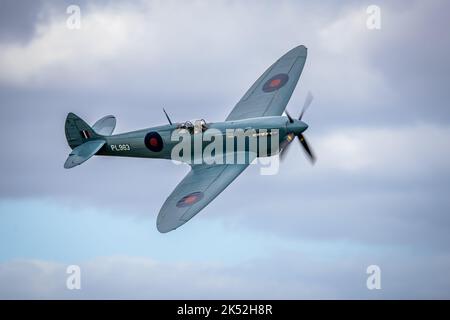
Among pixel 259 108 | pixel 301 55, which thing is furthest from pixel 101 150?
pixel 301 55

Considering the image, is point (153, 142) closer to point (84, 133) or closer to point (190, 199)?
point (84, 133)

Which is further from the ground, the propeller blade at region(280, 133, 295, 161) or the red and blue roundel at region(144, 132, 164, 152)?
the red and blue roundel at region(144, 132, 164, 152)

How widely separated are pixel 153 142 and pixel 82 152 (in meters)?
3.53

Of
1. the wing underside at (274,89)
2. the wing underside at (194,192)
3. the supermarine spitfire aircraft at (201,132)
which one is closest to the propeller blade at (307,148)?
the supermarine spitfire aircraft at (201,132)

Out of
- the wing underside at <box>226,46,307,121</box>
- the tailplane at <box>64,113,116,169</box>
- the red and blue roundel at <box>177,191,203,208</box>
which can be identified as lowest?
the red and blue roundel at <box>177,191,203,208</box>

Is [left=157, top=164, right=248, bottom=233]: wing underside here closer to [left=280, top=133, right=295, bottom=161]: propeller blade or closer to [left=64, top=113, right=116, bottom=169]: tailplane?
[left=280, top=133, right=295, bottom=161]: propeller blade

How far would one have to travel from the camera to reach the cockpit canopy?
3919 centimetres

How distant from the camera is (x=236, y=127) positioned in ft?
128

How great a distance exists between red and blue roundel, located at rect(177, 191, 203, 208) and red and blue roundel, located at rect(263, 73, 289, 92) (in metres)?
9.79

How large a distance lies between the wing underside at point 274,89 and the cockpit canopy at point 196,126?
3695 mm

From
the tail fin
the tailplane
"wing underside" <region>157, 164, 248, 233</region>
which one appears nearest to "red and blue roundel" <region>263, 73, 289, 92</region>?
"wing underside" <region>157, 164, 248, 233</region>

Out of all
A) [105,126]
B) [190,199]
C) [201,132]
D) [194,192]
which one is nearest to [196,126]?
[201,132]

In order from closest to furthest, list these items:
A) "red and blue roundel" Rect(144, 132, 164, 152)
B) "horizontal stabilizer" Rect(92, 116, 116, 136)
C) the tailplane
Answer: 1. "red and blue roundel" Rect(144, 132, 164, 152)
2. the tailplane
3. "horizontal stabilizer" Rect(92, 116, 116, 136)

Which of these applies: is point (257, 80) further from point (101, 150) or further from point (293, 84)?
point (101, 150)
